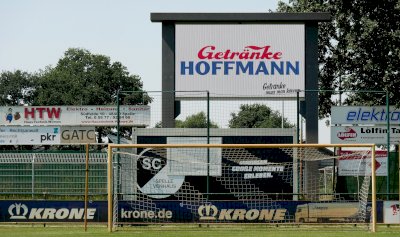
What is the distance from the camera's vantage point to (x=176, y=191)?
2820 centimetres

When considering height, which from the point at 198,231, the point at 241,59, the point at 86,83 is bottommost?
the point at 198,231

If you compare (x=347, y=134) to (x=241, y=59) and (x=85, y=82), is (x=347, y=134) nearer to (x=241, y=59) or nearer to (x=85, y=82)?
(x=241, y=59)

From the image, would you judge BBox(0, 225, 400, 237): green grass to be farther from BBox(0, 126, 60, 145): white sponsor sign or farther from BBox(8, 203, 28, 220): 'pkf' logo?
BBox(0, 126, 60, 145): white sponsor sign

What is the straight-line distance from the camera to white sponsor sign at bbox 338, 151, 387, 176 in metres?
28.1

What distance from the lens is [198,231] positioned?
24812mm

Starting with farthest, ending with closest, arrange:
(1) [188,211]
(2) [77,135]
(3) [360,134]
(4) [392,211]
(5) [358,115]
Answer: (2) [77,135] < (3) [360,134] < (5) [358,115] < (4) [392,211] < (1) [188,211]

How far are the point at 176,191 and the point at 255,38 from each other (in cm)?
603

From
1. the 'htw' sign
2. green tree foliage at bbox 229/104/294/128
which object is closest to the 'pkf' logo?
green tree foliage at bbox 229/104/294/128

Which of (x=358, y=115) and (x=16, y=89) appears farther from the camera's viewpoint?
(x=16, y=89)

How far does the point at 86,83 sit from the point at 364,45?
224ft

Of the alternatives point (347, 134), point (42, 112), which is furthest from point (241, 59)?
point (42, 112)

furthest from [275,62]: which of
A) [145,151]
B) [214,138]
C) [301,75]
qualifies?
[145,151]

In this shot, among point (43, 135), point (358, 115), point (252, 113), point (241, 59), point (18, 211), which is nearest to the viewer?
point (18, 211)

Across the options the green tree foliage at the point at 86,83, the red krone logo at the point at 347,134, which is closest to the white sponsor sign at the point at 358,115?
the red krone logo at the point at 347,134
